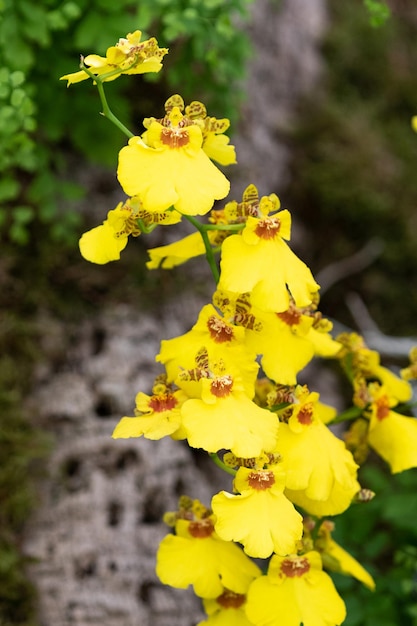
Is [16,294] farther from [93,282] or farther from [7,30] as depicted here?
[7,30]

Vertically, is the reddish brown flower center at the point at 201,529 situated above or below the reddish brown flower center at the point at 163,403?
below

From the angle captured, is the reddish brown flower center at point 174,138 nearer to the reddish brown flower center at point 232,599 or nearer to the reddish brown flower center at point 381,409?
the reddish brown flower center at point 381,409

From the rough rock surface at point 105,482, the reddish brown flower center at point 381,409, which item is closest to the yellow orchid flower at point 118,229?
the reddish brown flower center at point 381,409

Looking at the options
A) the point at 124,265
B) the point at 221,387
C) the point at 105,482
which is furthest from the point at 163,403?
the point at 124,265

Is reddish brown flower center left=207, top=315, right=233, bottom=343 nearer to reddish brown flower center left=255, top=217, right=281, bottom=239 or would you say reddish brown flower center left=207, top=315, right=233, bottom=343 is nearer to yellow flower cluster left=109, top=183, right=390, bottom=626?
yellow flower cluster left=109, top=183, right=390, bottom=626

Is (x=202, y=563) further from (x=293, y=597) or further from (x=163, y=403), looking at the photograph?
(x=163, y=403)

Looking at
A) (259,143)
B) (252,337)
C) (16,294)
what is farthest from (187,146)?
(259,143)
